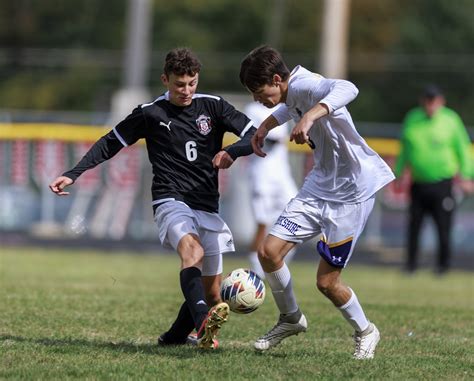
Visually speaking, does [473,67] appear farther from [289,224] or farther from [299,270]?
[289,224]

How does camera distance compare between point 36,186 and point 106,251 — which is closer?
point 106,251

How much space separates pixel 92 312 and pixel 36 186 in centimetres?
1267

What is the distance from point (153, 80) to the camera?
3509 cm

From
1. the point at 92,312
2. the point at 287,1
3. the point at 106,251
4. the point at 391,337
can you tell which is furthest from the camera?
the point at 287,1

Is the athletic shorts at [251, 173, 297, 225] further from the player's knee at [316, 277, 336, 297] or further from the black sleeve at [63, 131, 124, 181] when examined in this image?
the player's knee at [316, 277, 336, 297]

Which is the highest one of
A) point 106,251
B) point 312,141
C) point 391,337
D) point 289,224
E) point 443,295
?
point 312,141

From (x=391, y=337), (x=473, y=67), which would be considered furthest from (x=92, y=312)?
(x=473, y=67)

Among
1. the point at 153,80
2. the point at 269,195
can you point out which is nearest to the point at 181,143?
the point at 269,195

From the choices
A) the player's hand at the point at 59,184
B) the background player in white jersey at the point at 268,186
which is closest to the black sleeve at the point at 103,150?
the player's hand at the point at 59,184

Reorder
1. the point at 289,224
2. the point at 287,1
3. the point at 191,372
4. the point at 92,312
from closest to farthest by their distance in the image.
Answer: the point at 191,372 → the point at 289,224 → the point at 92,312 → the point at 287,1

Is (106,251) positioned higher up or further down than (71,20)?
further down

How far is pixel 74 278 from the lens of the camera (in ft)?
42.5

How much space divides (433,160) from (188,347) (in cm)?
832

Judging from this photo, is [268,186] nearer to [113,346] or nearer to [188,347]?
[188,347]
